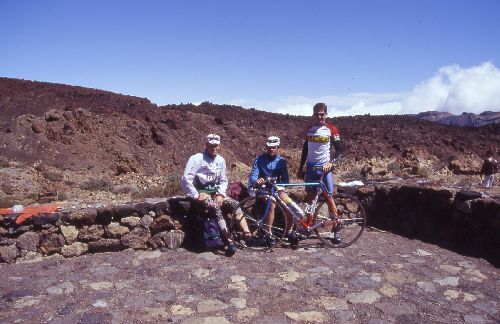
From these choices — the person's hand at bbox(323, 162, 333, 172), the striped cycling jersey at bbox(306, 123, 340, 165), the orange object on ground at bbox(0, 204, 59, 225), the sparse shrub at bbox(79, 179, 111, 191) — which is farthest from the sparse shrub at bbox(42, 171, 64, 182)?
the person's hand at bbox(323, 162, 333, 172)

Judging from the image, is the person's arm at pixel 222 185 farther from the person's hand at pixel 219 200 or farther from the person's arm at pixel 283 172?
the person's arm at pixel 283 172

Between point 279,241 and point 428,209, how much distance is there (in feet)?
7.64

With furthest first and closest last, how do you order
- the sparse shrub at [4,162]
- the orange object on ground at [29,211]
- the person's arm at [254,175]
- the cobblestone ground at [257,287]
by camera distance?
the sparse shrub at [4,162] < the person's arm at [254,175] < the orange object on ground at [29,211] < the cobblestone ground at [257,287]

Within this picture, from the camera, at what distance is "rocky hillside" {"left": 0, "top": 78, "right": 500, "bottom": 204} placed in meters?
17.2

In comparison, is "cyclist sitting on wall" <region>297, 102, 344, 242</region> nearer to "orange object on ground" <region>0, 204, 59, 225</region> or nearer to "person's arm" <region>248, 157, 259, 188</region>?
"person's arm" <region>248, 157, 259, 188</region>

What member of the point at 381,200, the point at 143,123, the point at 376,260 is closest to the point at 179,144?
the point at 143,123

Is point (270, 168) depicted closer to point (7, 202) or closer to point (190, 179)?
point (190, 179)

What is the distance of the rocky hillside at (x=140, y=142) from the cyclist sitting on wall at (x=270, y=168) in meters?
9.92

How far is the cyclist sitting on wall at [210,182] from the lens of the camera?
4844 mm

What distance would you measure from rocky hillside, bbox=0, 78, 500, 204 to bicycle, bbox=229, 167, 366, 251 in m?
9.77

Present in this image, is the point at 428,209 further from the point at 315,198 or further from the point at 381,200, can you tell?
the point at 315,198

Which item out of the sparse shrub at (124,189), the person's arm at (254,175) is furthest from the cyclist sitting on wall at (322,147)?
the sparse shrub at (124,189)

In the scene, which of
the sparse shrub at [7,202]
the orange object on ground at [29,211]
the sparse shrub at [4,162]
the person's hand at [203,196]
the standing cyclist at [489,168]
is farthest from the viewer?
the sparse shrub at [4,162]

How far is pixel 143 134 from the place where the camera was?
23203mm
